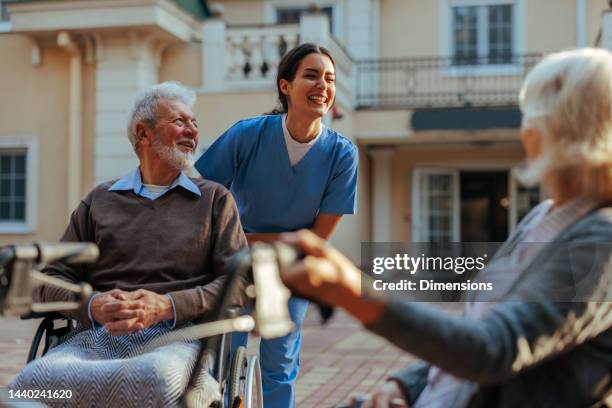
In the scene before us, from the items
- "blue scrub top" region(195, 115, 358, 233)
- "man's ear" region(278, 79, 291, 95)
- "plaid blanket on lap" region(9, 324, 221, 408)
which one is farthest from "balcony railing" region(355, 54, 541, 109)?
"plaid blanket on lap" region(9, 324, 221, 408)

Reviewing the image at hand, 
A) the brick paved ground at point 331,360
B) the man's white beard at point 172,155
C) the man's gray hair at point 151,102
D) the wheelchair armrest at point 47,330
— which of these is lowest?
the brick paved ground at point 331,360

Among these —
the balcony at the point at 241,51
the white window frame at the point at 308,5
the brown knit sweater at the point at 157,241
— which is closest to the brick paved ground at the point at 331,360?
the brown knit sweater at the point at 157,241

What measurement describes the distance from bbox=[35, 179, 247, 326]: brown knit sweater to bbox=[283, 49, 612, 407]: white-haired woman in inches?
64.2

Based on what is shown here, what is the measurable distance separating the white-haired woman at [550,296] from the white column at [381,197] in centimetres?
1505

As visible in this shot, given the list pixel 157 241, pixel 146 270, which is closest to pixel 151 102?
pixel 157 241

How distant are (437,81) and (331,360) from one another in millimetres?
10146

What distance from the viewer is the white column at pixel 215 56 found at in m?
13.6

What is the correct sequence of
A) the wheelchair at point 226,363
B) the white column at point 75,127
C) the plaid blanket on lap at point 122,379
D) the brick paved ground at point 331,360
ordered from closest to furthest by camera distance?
1. the plaid blanket on lap at point 122,379
2. the wheelchair at point 226,363
3. the brick paved ground at point 331,360
4. the white column at point 75,127

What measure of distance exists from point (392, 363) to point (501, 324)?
571 centimetres

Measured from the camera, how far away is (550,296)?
60.0 inches

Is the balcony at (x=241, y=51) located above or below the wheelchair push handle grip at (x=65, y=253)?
above

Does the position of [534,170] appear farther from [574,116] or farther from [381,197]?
[381,197]

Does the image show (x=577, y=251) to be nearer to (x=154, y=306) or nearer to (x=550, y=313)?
(x=550, y=313)

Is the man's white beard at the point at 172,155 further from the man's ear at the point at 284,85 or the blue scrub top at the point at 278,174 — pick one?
the man's ear at the point at 284,85
